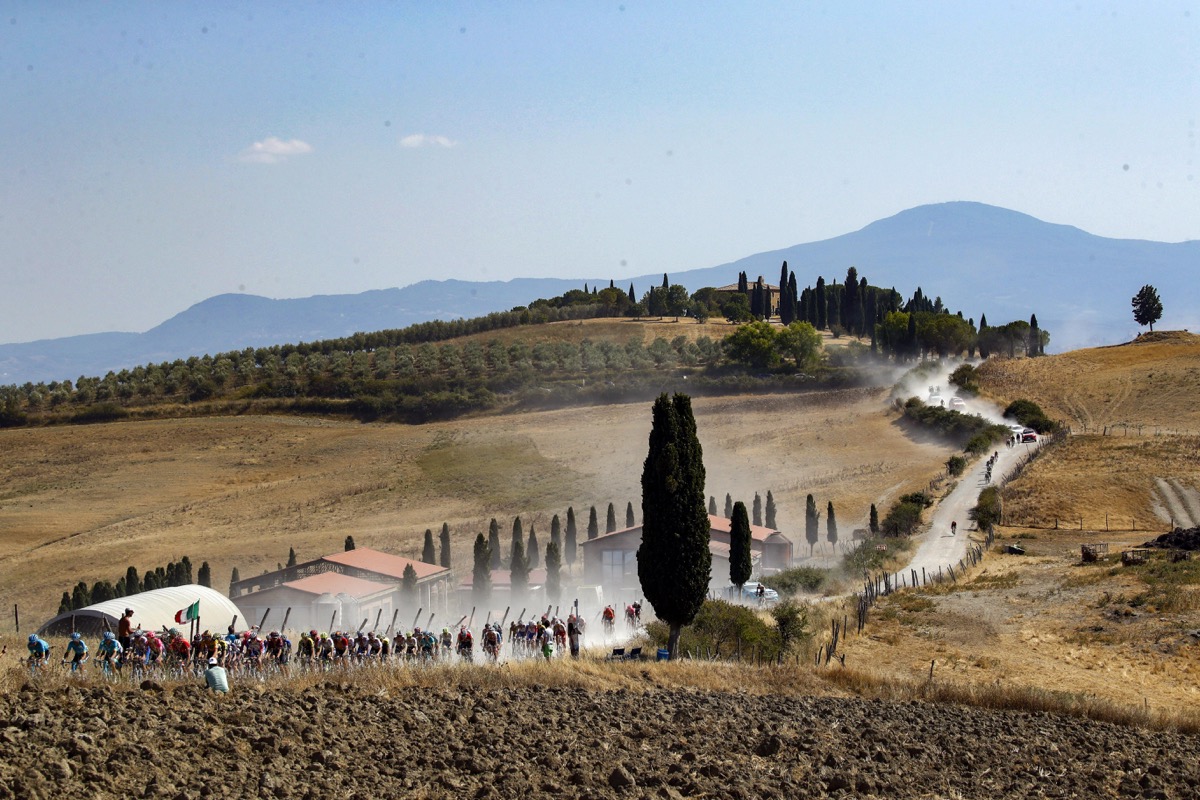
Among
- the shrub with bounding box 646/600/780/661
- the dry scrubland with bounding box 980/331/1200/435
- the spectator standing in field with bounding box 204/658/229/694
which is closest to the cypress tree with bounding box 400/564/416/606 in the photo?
the shrub with bounding box 646/600/780/661

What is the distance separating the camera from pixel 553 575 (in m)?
46.2

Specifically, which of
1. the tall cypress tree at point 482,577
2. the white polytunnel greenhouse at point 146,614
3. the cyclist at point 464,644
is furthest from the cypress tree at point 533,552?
the cyclist at point 464,644

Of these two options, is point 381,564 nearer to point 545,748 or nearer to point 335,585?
point 335,585

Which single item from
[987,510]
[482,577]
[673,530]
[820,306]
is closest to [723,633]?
[673,530]

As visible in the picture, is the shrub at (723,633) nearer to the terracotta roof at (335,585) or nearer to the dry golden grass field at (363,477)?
the terracotta roof at (335,585)

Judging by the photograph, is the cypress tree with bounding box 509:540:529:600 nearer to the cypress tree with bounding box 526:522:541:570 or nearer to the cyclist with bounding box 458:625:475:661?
the cypress tree with bounding box 526:522:541:570

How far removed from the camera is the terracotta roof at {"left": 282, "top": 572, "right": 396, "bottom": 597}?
3709 cm

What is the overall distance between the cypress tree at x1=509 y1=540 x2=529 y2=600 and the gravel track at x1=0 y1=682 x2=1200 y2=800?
27.3 meters

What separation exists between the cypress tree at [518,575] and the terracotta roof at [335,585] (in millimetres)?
5765

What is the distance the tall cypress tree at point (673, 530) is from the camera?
970 inches

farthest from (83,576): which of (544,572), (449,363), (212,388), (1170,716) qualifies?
(449,363)

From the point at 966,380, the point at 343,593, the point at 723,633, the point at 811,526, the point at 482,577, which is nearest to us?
the point at 723,633

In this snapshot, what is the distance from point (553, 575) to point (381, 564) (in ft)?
22.6

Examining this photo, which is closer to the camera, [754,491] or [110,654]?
[110,654]
